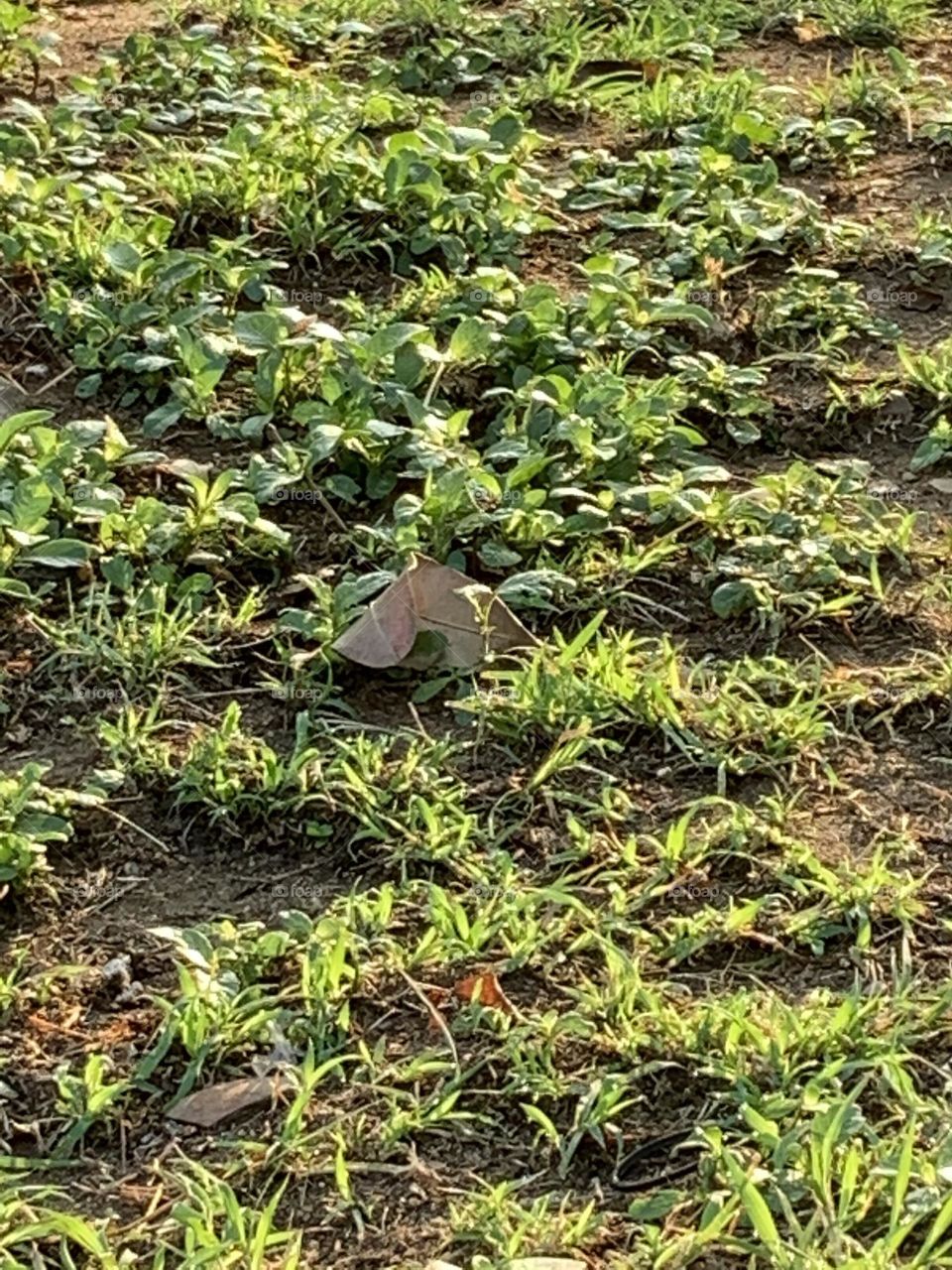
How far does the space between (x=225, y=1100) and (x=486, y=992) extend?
Answer: 36 centimetres

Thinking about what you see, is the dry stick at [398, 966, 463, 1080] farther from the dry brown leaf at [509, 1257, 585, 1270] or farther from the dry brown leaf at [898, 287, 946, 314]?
the dry brown leaf at [898, 287, 946, 314]

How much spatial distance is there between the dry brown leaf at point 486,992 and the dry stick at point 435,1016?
41 millimetres

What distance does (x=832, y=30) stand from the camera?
528cm

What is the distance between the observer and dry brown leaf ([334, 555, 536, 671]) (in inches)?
124

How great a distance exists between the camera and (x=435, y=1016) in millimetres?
2584

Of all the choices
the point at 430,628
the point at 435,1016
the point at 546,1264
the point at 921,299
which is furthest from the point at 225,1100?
the point at 921,299

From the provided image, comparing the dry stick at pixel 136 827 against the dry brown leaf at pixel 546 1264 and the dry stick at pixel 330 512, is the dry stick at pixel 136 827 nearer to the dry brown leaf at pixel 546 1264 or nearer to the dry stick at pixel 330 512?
the dry stick at pixel 330 512

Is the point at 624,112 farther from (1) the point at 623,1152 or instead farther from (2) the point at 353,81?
(1) the point at 623,1152

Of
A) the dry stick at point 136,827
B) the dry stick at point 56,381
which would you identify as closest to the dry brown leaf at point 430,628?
the dry stick at point 136,827

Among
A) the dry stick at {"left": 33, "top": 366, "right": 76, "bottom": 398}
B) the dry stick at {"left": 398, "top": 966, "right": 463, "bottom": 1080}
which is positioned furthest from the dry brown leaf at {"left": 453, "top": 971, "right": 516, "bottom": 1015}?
the dry stick at {"left": 33, "top": 366, "right": 76, "bottom": 398}

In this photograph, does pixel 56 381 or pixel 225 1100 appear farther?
pixel 56 381

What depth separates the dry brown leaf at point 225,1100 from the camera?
8.11 ft

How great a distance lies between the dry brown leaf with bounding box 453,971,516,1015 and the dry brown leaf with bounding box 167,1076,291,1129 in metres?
0.26

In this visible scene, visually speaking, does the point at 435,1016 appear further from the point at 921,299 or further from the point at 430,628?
the point at 921,299
